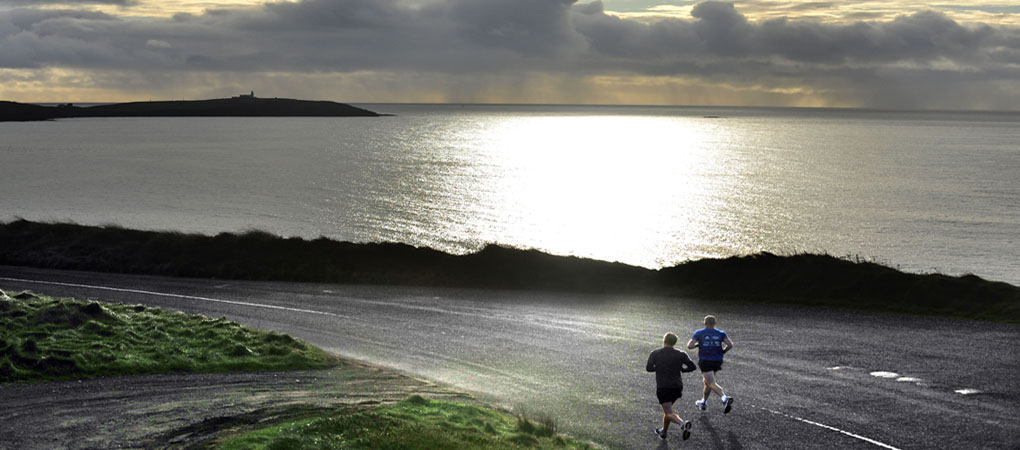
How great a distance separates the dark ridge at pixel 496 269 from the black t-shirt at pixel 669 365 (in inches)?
673

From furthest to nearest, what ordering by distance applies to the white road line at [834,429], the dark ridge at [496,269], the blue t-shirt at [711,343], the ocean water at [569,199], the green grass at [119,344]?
the ocean water at [569,199]
the dark ridge at [496,269]
the green grass at [119,344]
the blue t-shirt at [711,343]
the white road line at [834,429]

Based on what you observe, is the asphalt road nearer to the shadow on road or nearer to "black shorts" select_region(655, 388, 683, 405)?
the shadow on road

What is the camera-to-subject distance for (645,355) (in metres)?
23.8

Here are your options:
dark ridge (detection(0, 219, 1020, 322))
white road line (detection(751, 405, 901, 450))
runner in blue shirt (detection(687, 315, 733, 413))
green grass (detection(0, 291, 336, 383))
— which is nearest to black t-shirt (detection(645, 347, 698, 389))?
runner in blue shirt (detection(687, 315, 733, 413))

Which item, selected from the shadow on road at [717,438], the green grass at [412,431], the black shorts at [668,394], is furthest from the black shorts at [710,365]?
the green grass at [412,431]

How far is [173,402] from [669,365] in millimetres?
11090

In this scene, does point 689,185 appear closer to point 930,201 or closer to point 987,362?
point 930,201

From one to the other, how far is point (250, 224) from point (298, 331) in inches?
1590

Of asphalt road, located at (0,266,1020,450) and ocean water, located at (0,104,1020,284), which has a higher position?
ocean water, located at (0,104,1020,284)

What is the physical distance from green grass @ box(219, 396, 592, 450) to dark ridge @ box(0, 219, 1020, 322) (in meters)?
18.0

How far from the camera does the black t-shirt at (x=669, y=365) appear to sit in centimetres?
1584

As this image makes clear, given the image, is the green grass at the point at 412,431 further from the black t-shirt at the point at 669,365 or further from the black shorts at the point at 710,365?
the black shorts at the point at 710,365

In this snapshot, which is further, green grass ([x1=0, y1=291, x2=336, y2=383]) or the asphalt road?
green grass ([x1=0, y1=291, x2=336, y2=383])

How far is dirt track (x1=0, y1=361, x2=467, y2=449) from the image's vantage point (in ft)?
51.8
